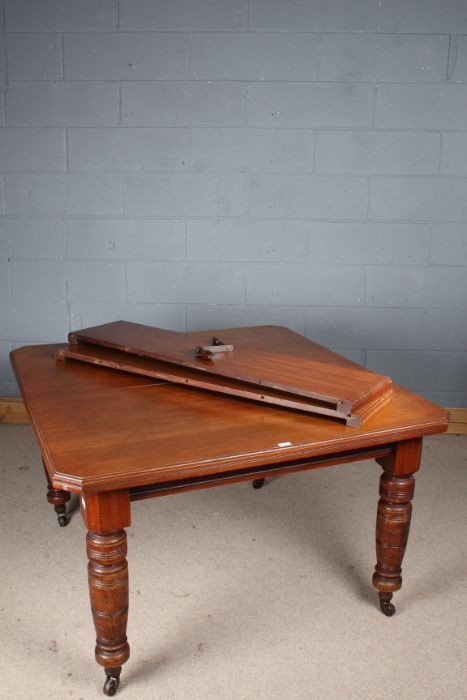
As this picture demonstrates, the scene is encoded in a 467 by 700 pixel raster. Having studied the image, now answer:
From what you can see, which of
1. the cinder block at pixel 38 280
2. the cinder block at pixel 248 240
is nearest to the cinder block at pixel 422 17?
the cinder block at pixel 248 240

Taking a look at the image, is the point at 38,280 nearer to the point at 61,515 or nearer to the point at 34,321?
the point at 34,321

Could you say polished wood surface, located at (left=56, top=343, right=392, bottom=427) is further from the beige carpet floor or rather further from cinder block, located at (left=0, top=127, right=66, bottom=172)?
cinder block, located at (left=0, top=127, right=66, bottom=172)

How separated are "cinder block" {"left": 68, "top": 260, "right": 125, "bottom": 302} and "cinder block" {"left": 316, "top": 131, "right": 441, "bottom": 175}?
1091 millimetres

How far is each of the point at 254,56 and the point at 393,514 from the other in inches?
85.5

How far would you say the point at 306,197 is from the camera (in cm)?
327

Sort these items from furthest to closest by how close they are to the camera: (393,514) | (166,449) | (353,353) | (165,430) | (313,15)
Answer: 1. (353,353)
2. (313,15)
3. (393,514)
4. (165,430)
5. (166,449)

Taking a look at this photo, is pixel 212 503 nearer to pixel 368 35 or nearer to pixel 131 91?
pixel 131 91

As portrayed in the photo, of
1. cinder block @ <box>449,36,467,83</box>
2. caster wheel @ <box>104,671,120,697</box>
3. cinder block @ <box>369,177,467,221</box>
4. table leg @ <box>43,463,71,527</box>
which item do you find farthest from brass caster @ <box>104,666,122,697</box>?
cinder block @ <box>449,36,467,83</box>

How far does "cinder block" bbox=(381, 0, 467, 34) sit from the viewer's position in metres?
3.08

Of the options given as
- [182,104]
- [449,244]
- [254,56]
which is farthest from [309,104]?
[449,244]

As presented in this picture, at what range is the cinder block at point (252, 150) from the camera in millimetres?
3205

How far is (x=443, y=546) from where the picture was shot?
2.46 metres

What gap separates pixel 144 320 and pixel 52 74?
1.20 meters

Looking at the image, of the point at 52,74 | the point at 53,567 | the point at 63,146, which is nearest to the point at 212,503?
the point at 53,567
